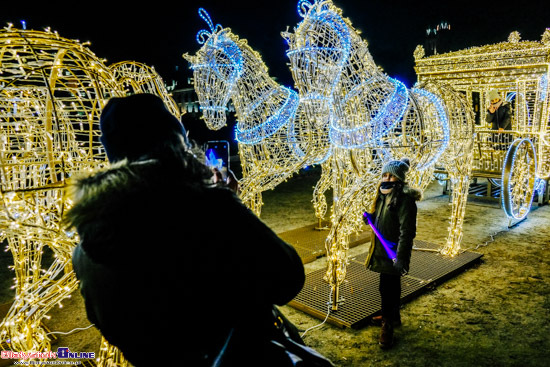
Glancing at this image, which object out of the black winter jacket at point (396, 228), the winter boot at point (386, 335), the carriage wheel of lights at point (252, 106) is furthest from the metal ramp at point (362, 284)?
the carriage wheel of lights at point (252, 106)

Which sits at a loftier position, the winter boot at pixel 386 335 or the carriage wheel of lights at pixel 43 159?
the carriage wheel of lights at pixel 43 159

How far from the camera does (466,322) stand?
3.72 m

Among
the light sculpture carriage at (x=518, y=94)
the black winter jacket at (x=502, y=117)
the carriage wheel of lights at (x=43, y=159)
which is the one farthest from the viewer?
the black winter jacket at (x=502, y=117)

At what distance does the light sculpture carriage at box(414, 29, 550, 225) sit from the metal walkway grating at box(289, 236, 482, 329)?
283 cm

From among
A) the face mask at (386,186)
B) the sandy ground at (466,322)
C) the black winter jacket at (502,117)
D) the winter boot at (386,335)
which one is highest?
the black winter jacket at (502,117)

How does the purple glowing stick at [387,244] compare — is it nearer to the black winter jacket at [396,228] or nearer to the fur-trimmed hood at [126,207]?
the black winter jacket at [396,228]

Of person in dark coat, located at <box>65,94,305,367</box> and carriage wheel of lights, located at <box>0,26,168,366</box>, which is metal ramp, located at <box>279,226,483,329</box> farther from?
person in dark coat, located at <box>65,94,305,367</box>

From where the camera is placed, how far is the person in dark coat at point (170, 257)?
0.99 meters

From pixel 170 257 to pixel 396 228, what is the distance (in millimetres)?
2814

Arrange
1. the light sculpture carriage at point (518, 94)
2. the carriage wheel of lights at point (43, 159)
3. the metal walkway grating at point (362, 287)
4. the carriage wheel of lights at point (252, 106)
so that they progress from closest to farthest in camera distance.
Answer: the carriage wheel of lights at point (43, 159) < the metal walkway grating at point (362, 287) < the carriage wheel of lights at point (252, 106) < the light sculpture carriage at point (518, 94)

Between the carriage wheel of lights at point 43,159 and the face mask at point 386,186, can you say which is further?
the face mask at point 386,186

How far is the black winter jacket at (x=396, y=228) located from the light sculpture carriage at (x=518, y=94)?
15.8 feet

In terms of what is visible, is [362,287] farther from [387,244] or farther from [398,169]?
[398,169]

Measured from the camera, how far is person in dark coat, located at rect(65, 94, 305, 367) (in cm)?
99
